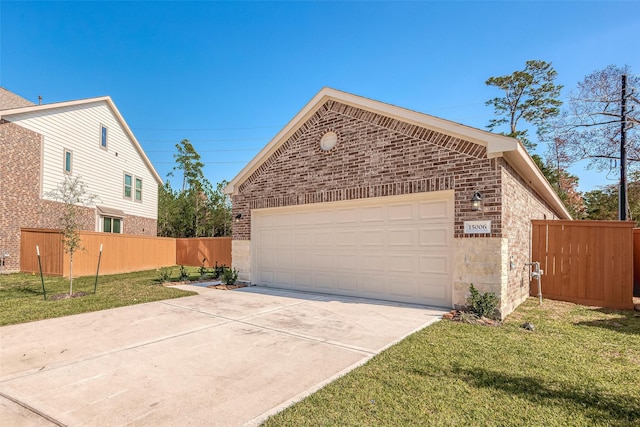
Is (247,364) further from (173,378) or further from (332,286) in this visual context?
(332,286)

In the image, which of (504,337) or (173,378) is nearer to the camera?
(173,378)

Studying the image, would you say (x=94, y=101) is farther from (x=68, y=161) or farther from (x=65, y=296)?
(x=65, y=296)

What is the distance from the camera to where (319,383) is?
3.45 meters

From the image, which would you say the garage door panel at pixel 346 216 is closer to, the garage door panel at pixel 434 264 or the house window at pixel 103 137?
the garage door panel at pixel 434 264

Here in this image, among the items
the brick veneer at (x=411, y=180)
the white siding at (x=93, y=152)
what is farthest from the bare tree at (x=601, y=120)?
the white siding at (x=93, y=152)

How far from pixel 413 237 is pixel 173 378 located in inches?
220

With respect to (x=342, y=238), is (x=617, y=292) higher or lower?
lower

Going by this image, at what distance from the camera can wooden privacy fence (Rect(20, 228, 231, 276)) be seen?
12.8 metres

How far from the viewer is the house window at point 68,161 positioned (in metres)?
15.9

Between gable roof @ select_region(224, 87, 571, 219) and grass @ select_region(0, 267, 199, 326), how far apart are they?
4.14 meters

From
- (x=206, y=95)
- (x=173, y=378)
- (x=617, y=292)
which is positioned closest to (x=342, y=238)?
(x=173, y=378)

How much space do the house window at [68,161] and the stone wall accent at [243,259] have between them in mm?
10843

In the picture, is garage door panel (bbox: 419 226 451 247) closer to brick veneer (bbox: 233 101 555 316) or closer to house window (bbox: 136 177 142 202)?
brick veneer (bbox: 233 101 555 316)

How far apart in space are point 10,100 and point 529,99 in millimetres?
30990
